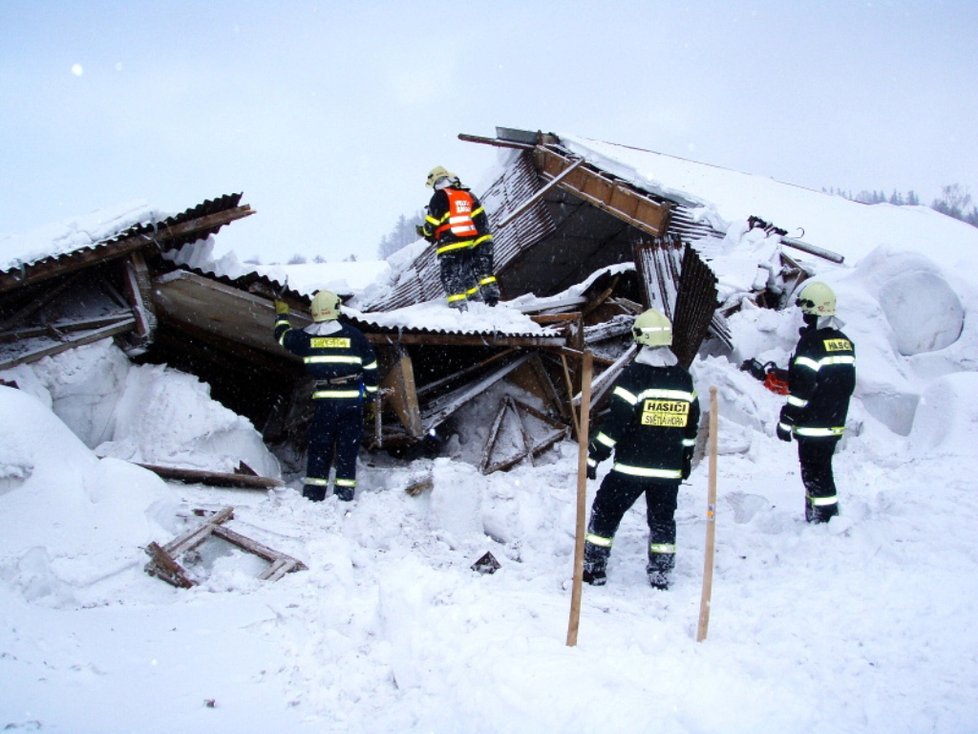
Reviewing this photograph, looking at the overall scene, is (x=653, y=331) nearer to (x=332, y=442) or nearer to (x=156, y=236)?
(x=332, y=442)

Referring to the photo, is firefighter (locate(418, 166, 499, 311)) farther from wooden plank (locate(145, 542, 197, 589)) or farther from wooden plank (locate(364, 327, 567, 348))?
wooden plank (locate(145, 542, 197, 589))

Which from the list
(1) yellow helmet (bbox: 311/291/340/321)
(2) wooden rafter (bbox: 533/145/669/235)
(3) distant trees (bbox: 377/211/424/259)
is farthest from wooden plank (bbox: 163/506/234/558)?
(3) distant trees (bbox: 377/211/424/259)

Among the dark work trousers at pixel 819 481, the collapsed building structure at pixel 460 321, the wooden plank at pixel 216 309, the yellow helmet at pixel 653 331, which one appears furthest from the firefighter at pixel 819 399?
the wooden plank at pixel 216 309

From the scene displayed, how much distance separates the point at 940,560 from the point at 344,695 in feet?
11.2

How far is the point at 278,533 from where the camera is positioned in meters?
4.39

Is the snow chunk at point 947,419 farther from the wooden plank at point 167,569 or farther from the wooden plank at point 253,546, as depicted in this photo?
the wooden plank at point 167,569

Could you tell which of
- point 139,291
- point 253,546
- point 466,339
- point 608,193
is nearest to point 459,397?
point 466,339

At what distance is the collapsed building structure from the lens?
5.68 meters

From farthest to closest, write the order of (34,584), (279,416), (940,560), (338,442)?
(279,416), (338,442), (940,560), (34,584)

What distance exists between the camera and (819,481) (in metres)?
4.60

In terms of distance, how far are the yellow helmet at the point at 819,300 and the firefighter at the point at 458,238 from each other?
384 centimetres

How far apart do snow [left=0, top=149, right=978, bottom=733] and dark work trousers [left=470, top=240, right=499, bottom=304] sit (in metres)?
2.32

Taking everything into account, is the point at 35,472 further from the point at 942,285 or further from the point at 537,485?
the point at 942,285

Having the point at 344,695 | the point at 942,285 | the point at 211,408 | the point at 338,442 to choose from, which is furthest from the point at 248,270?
the point at 942,285
